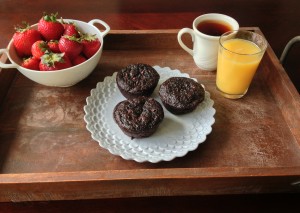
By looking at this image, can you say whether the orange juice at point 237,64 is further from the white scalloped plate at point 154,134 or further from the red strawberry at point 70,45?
the red strawberry at point 70,45

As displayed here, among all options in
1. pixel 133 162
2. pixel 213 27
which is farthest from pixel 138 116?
pixel 213 27

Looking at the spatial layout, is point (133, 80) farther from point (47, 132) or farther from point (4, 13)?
point (4, 13)

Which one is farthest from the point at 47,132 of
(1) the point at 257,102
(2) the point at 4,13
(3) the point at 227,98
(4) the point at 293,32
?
(4) the point at 293,32

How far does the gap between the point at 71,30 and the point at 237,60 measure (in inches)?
24.3

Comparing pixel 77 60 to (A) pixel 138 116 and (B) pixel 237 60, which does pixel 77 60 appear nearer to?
(A) pixel 138 116

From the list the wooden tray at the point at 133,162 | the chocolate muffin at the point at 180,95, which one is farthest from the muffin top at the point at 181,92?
the wooden tray at the point at 133,162

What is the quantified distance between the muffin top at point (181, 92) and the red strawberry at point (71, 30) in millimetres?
381

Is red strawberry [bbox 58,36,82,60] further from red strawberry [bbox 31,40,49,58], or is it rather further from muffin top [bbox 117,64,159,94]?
muffin top [bbox 117,64,159,94]

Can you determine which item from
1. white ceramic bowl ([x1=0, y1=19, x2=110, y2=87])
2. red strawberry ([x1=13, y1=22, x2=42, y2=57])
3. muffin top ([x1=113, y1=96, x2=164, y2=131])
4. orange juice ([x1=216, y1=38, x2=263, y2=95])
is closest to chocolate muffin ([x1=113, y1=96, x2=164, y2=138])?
muffin top ([x1=113, y1=96, x2=164, y2=131])

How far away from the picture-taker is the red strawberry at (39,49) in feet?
3.31

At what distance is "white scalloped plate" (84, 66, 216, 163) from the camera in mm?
882

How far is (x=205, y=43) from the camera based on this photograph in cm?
112

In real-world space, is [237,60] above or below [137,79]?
→ above

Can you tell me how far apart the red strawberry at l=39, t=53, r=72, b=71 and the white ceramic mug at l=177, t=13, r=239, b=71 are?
462 millimetres
